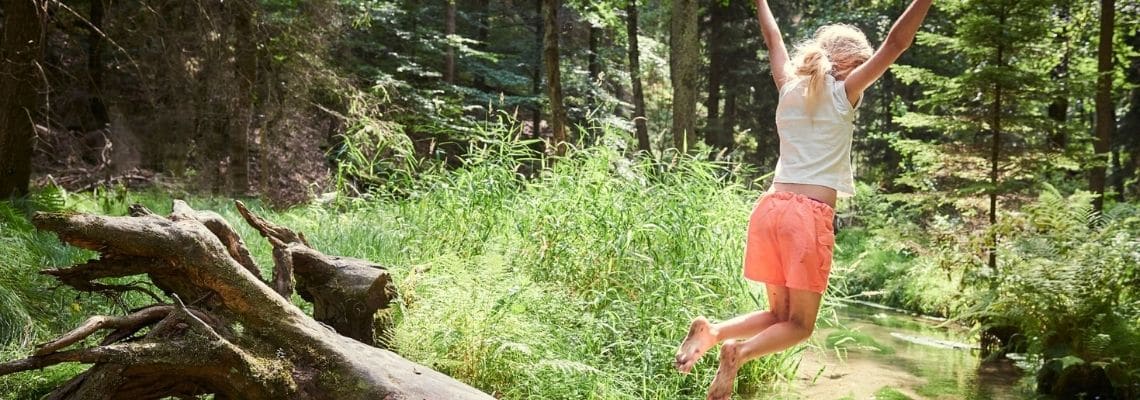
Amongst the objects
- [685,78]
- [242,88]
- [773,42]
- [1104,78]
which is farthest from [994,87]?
[242,88]

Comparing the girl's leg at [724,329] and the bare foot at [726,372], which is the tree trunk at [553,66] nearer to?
the girl's leg at [724,329]

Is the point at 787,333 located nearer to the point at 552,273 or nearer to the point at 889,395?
the point at 552,273

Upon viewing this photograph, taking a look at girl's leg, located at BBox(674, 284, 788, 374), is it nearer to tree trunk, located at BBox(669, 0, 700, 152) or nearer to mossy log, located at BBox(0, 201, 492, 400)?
mossy log, located at BBox(0, 201, 492, 400)

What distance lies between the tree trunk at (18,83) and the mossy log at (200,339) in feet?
14.1

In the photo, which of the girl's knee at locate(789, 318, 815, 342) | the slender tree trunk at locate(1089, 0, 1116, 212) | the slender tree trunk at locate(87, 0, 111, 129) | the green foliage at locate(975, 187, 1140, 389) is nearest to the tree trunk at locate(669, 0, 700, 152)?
the green foliage at locate(975, 187, 1140, 389)

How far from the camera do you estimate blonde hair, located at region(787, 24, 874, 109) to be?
347cm

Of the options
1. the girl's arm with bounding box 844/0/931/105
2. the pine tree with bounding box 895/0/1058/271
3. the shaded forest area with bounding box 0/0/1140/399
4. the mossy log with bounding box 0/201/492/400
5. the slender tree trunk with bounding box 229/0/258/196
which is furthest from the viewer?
the slender tree trunk with bounding box 229/0/258/196

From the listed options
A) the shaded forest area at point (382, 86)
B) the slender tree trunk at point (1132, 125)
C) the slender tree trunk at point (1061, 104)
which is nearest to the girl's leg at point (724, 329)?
the shaded forest area at point (382, 86)

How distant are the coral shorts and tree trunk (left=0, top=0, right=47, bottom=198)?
579 cm

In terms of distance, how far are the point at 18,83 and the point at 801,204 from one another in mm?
6575

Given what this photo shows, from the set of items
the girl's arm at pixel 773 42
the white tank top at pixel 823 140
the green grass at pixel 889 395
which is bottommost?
the green grass at pixel 889 395

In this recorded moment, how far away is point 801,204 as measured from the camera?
3416mm

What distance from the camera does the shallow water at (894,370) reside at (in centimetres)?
572

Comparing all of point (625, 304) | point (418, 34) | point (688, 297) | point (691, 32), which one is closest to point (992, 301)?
point (688, 297)
